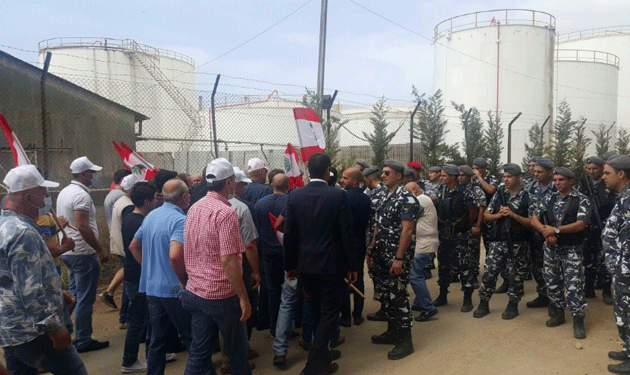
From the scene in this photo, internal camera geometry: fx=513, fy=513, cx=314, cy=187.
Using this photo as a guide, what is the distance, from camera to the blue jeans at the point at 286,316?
196 inches

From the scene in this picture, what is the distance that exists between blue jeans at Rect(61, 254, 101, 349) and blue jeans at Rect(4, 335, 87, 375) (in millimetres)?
2072

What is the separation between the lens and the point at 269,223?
5.44 meters

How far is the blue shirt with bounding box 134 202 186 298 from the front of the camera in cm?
396

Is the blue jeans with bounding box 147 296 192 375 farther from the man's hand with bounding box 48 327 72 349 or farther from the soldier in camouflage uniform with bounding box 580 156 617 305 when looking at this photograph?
the soldier in camouflage uniform with bounding box 580 156 617 305

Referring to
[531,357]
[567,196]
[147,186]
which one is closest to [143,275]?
[147,186]

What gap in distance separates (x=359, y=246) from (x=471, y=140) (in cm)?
1033

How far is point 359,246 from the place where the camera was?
5.84 meters

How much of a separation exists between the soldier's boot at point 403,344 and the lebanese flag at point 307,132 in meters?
2.47

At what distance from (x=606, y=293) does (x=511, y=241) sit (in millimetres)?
1909

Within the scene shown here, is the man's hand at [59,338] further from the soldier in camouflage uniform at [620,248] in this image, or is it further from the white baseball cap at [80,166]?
the soldier in camouflage uniform at [620,248]

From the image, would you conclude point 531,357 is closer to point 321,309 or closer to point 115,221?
point 321,309

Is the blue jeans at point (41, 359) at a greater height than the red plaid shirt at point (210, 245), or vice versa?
the red plaid shirt at point (210, 245)

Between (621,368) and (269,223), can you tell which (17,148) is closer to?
(269,223)

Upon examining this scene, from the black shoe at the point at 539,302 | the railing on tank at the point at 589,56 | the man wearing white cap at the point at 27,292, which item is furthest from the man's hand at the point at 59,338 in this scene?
the railing on tank at the point at 589,56
